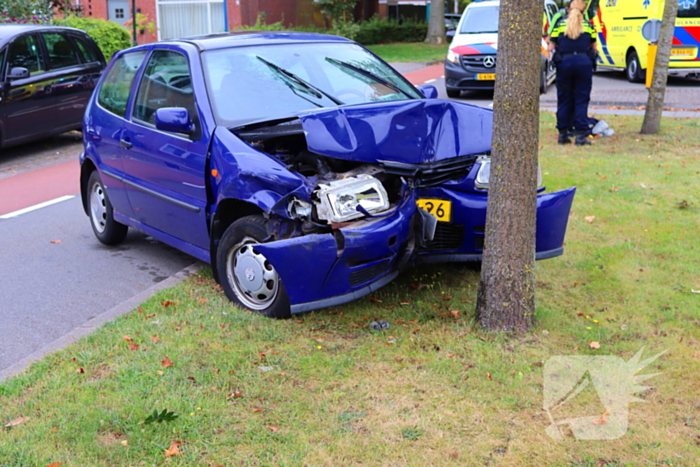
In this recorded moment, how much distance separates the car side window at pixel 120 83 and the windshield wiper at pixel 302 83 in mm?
1271

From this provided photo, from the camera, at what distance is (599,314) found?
477 centimetres

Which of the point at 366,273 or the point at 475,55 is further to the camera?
the point at 475,55

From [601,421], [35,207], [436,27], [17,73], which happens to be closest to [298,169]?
[601,421]

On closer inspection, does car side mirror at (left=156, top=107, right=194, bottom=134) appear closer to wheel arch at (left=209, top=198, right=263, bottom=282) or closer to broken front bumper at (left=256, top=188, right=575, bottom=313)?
wheel arch at (left=209, top=198, right=263, bottom=282)

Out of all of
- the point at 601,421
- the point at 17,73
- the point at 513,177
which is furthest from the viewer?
the point at 17,73

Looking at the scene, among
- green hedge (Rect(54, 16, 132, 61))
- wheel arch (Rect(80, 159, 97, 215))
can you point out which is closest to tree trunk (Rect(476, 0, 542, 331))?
wheel arch (Rect(80, 159, 97, 215))

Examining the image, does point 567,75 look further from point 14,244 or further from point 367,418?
point 367,418

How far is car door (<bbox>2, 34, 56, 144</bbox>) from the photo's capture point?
10.8m

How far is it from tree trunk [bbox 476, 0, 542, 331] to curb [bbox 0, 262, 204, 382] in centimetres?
237

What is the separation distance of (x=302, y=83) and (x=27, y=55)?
24.5ft

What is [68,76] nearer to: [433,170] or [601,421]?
[433,170]

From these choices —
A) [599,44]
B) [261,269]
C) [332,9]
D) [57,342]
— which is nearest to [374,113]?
[261,269]

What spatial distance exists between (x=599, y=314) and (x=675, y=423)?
1381 millimetres

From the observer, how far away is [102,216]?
271 inches
